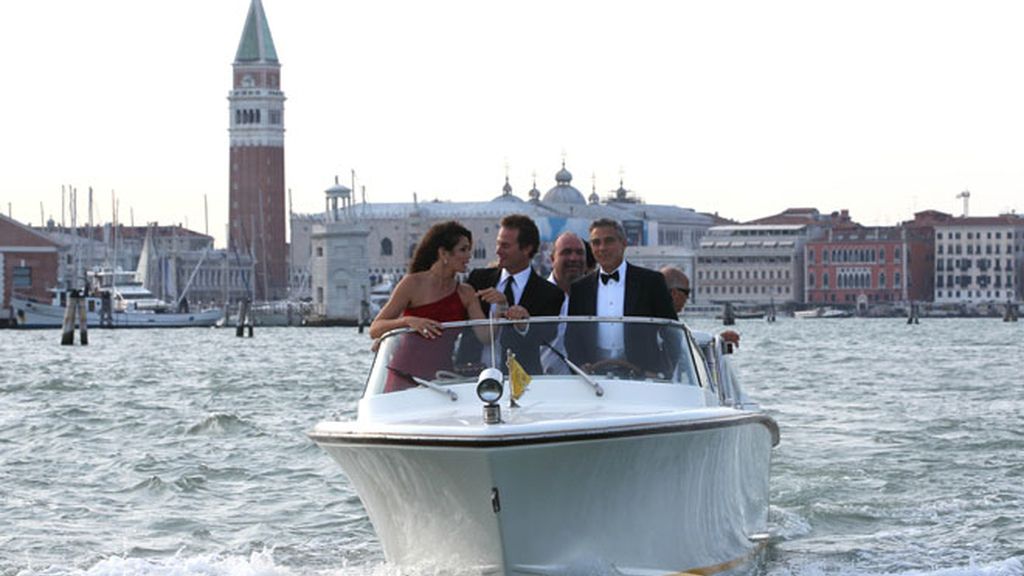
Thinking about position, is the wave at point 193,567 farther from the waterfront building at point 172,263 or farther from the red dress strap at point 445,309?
the waterfront building at point 172,263

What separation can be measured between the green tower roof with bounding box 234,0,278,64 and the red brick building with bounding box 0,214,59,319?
1836 inches

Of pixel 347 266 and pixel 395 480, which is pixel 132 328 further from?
pixel 395 480

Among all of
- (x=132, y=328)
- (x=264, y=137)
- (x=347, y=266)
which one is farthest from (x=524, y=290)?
(x=264, y=137)

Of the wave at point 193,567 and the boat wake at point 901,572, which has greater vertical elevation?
the wave at point 193,567

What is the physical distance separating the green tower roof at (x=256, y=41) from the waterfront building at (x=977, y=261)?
47.1 meters

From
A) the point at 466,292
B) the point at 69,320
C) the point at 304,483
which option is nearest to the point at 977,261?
the point at 69,320

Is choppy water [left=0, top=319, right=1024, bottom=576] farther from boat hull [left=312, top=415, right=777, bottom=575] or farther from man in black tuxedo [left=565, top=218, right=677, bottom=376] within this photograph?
man in black tuxedo [left=565, top=218, right=677, bottom=376]

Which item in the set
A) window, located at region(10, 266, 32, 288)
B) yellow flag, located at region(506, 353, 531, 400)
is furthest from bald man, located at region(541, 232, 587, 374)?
window, located at region(10, 266, 32, 288)

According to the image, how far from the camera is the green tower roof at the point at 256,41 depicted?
140m

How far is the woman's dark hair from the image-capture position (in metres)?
9.29

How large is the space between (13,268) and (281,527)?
83.7 meters

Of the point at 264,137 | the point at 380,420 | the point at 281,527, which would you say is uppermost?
the point at 264,137

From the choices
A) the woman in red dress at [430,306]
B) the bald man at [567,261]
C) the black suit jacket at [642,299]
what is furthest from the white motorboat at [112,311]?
the woman in red dress at [430,306]

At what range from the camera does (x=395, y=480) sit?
29.0ft
